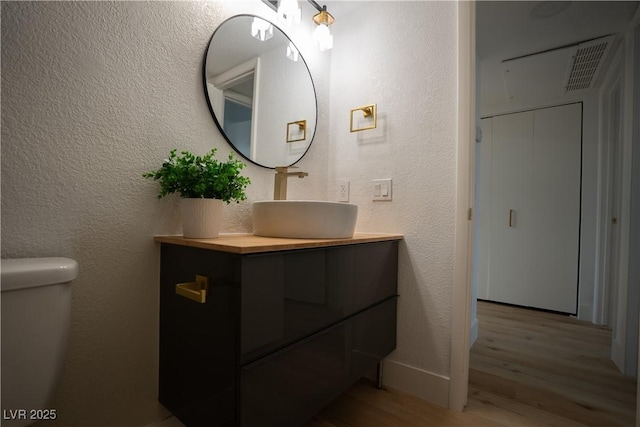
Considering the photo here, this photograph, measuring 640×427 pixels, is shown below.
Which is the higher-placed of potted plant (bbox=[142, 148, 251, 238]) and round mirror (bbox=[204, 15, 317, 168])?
round mirror (bbox=[204, 15, 317, 168])

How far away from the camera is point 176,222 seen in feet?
3.62

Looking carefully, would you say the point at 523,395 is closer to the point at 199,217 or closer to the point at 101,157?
the point at 199,217

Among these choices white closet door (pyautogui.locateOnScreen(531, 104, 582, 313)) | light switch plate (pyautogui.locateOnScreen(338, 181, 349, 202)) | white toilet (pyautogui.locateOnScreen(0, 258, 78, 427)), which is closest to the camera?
white toilet (pyautogui.locateOnScreen(0, 258, 78, 427))

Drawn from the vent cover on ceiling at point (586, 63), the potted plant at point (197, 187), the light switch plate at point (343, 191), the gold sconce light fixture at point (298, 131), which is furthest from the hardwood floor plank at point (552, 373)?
the vent cover on ceiling at point (586, 63)

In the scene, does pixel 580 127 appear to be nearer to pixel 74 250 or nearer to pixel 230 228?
pixel 230 228

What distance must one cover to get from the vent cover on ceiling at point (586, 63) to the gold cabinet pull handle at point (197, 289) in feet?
9.50

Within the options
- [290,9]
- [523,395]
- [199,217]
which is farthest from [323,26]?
[523,395]

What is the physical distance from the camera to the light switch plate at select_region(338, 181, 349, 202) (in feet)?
5.63

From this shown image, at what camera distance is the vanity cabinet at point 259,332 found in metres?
0.78

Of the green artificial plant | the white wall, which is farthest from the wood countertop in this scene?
the white wall

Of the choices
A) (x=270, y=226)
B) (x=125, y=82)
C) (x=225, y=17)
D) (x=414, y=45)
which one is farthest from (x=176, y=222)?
(x=414, y=45)

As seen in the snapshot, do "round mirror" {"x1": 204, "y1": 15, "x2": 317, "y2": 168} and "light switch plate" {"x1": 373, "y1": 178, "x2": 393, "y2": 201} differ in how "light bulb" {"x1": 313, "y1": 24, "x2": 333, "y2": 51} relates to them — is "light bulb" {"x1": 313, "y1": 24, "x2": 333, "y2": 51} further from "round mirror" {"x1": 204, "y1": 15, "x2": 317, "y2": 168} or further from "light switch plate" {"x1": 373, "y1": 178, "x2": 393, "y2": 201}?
"light switch plate" {"x1": 373, "y1": 178, "x2": 393, "y2": 201}

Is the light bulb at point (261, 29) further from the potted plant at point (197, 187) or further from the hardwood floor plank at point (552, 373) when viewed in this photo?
the hardwood floor plank at point (552, 373)

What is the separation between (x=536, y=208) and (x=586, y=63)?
51.8 inches
